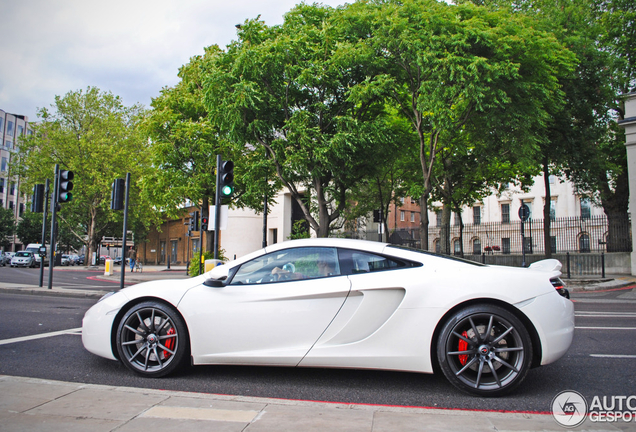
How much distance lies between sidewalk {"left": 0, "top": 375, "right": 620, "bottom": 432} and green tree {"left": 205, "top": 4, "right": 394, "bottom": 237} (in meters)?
13.0

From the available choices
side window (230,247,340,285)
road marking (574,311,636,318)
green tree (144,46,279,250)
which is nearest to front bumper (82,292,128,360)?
side window (230,247,340,285)

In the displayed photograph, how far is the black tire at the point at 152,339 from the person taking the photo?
13.4 feet

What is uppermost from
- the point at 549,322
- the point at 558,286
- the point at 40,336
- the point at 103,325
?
the point at 558,286

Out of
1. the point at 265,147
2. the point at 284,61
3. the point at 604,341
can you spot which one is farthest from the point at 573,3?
the point at 604,341

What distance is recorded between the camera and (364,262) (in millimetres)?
3986

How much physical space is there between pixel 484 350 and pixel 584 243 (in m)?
25.9

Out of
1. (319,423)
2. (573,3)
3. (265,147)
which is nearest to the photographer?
(319,423)

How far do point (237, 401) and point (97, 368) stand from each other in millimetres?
2011

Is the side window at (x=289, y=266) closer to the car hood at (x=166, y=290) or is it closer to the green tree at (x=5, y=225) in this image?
the car hood at (x=166, y=290)

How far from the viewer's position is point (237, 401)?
11.1 ft

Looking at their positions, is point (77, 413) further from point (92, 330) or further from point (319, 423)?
point (319, 423)

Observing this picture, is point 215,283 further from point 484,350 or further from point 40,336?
point 40,336

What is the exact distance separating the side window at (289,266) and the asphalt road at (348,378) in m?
0.96

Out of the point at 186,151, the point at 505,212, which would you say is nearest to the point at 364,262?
the point at 186,151
